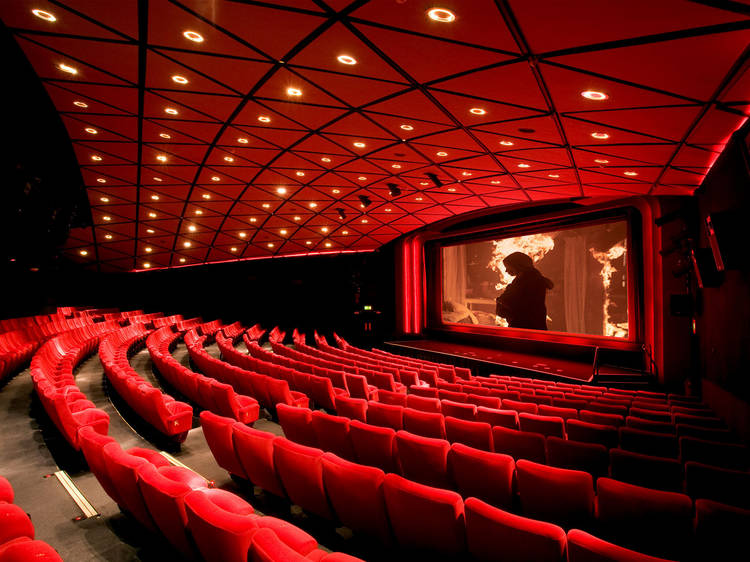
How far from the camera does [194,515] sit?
1.85 metres

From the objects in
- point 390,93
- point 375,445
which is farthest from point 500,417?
point 390,93

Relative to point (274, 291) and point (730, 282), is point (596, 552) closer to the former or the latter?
point (730, 282)

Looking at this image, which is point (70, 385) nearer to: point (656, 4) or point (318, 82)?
point (318, 82)

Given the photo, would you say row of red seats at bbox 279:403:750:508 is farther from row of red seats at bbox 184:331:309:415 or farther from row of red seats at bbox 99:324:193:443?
row of red seats at bbox 184:331:309:415

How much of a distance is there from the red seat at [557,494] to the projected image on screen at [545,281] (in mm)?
10368

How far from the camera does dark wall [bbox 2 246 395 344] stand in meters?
18.4

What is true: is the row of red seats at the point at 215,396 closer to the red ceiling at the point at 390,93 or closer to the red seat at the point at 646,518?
the red ceiling at the point at 390,93

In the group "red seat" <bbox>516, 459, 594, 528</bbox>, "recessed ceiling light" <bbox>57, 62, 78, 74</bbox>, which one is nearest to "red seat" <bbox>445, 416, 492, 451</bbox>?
"red seat" <bbox>516, 459, 594, 528</bbox>

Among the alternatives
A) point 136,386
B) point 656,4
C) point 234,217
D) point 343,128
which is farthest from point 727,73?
point 234,217

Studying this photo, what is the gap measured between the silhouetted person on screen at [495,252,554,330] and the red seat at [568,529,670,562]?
12.5 meters

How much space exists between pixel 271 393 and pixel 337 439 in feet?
6.93

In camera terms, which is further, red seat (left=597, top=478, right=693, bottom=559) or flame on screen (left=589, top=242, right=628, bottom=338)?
flame on screen (left=589, top=242, right=628, bottom=338)

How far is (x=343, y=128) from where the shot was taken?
19.9 feet

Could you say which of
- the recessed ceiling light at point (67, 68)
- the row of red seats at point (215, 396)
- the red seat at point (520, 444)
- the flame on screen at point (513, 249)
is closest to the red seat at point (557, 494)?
the red seat at point (520, 444)
